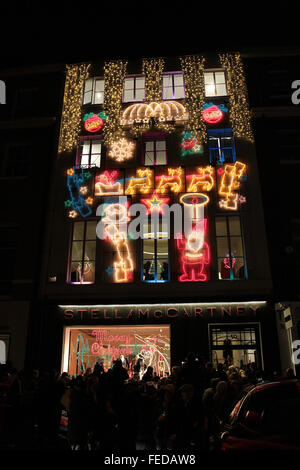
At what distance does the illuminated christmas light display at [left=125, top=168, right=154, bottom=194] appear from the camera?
55.3 feet

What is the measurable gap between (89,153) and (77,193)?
227 centimetres

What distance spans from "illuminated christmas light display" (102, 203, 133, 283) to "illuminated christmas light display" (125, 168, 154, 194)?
90 centimetres

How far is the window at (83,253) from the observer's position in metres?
16.4

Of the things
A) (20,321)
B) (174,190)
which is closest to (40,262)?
(20,321)

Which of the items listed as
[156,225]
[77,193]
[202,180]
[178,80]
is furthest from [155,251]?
[178,80]

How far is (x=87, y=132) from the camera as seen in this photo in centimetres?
1841

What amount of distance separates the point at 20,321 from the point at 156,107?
1162cm

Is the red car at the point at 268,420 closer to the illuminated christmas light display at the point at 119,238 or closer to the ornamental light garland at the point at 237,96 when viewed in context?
the illuminated christmas light display at the point at 119,238

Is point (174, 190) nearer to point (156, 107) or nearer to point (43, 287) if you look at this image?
point (156, 107)

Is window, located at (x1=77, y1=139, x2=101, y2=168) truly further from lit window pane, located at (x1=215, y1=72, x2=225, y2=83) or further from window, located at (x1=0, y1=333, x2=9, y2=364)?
window, located at (x1=0, y1=333, x2=9, y2=364)

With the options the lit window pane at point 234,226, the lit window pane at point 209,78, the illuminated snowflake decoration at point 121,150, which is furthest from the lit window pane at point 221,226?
the lit window pane at point 209,78

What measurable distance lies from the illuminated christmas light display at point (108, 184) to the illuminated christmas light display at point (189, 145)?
10.7 feet

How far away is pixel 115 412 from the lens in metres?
7.16

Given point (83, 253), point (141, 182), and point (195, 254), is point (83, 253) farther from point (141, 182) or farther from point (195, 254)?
point (195, 254)
